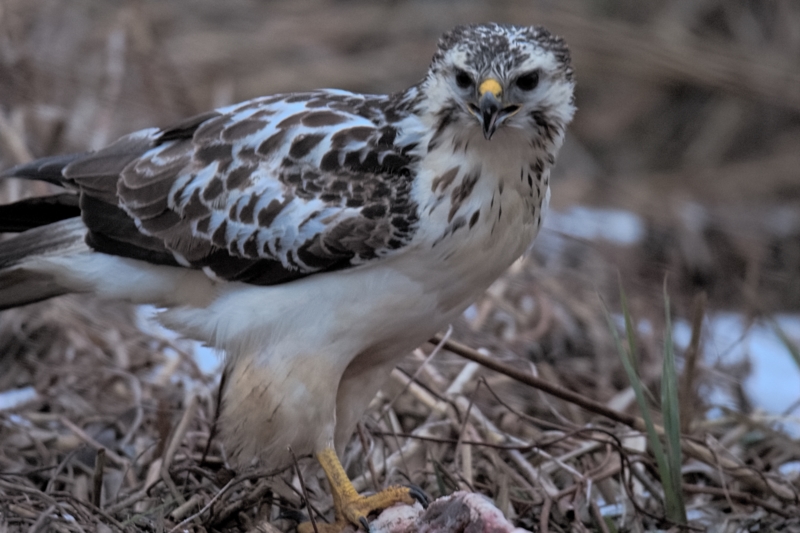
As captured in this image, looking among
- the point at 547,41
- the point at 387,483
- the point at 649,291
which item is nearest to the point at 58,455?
the point at 387,483

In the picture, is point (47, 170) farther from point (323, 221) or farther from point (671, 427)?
Result: point (671, 427)

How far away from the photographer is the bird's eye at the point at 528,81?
264 centimetres

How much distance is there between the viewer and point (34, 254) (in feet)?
10.9

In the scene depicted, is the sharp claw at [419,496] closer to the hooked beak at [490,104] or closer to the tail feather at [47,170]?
the hooked beak at [490,104]

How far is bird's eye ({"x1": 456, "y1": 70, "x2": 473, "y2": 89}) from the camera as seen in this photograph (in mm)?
2656

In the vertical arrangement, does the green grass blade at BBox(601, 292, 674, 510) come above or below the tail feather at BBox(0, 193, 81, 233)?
below

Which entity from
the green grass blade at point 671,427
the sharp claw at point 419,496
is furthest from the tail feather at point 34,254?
the green grass blade at point 671,427

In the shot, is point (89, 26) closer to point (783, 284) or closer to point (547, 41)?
point (783, 284)

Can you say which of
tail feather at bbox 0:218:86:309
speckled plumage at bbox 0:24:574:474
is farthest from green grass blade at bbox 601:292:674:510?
tail feather at bbox 0:218:86:309

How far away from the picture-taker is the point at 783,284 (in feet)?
18.9

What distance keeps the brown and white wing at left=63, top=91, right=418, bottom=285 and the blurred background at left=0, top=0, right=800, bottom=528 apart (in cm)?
108

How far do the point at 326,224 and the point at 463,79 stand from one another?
1.76 ft

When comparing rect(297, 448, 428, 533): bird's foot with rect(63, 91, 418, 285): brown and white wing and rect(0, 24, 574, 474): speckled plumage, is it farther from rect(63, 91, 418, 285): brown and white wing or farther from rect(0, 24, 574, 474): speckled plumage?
rect(63, 91, 418, 285): brown and white wing

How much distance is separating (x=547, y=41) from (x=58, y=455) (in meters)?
2.06
